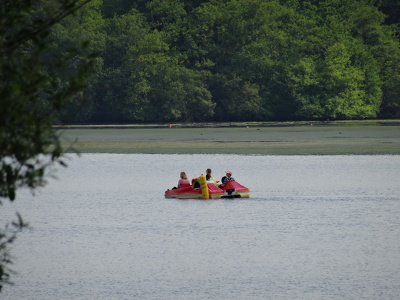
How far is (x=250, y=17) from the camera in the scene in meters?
94.3

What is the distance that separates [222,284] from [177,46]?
8020 cm

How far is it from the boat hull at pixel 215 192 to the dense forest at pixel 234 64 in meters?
57.8

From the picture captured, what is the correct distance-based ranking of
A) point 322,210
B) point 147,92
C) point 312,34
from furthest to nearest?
point 312,34
point 147,92
point 322,210

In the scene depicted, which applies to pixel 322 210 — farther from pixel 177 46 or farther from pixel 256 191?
pixel 177 46

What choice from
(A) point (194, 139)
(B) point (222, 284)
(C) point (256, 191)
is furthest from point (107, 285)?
(A) point (194, 139)

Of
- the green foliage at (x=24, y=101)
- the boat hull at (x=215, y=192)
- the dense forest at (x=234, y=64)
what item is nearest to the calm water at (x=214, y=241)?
the boat hull at (x=215, y=192)

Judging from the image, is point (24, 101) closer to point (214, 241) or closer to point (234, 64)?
point (214, 241)

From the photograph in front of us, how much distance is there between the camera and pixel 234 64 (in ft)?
304

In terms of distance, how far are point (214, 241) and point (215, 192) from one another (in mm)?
9182

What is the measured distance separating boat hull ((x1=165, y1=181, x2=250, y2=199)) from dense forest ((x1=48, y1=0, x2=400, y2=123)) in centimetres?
5781

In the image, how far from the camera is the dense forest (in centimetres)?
8944

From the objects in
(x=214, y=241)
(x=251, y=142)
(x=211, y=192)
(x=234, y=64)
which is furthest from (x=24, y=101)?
(x=234, y=64)

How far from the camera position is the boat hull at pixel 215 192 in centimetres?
2989

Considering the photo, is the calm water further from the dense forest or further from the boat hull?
the dense forest
